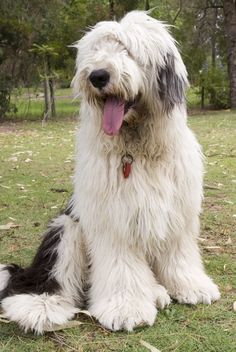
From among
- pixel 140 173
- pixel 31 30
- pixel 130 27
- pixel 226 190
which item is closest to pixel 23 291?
pixel 140 173

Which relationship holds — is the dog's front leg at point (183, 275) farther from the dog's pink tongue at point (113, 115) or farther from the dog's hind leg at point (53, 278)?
the dog's pink tongue at point (113, 115)

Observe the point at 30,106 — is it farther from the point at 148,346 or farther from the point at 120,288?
the point at 148,346

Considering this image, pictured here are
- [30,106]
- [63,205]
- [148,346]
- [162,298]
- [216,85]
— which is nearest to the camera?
[148,346]

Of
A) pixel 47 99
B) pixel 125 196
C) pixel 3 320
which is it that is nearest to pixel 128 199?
pixel 125 196

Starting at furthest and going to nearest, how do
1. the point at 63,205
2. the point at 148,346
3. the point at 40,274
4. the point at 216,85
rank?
the point at 216,85
the point at 63,205
the point at 40,274
the point at 148,346

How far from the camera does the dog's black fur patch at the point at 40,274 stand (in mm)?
3018

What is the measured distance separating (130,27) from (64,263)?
54.8 inches

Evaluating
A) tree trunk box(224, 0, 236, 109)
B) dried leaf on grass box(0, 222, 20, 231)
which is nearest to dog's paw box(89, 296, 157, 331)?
dried leaf on grass box(0, 222, 20, 231)

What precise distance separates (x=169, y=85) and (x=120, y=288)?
1.15 m

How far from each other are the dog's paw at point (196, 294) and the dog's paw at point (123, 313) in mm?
264

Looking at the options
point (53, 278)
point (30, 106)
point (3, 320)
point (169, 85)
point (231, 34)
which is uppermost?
point (231, 34)

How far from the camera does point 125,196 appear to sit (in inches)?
112

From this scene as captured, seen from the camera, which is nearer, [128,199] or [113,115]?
[113,115]

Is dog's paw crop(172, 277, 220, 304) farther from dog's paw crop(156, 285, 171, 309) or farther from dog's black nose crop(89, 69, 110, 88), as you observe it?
dog's black nose crop(89, 69, 110, 88)
